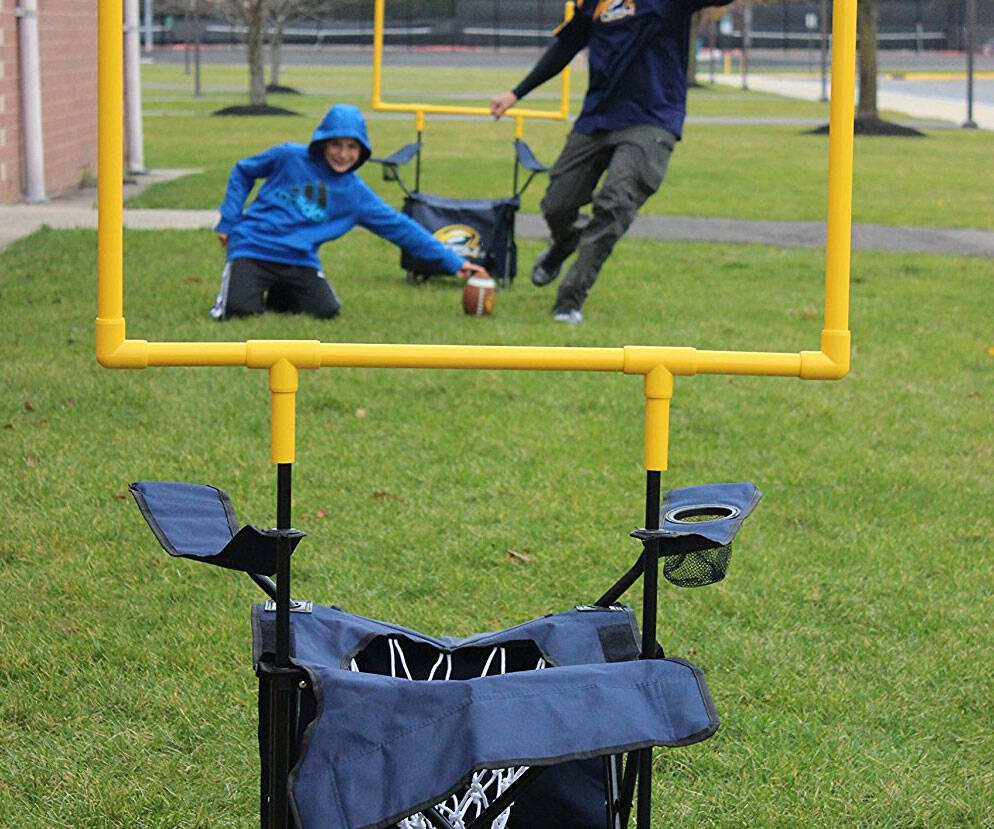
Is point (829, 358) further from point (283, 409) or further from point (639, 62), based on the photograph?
point (639, 62)

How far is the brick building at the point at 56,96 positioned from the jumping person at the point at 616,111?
573 cm

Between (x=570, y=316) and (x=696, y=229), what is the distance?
4.55 meters

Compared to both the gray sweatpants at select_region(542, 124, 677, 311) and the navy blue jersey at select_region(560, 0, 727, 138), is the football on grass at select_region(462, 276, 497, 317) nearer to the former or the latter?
the gray sweatpants at select_region(542, 124, 677, 311)

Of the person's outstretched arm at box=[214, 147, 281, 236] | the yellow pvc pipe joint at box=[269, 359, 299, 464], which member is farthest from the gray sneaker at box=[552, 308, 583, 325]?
the yellow pvc pipe joint at box=[269, 359, 299, 464]

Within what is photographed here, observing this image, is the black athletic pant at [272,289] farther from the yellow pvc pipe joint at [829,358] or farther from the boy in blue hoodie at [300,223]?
the yellow pvc pipe joint at [829,358]

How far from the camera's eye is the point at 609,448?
5.89 metres

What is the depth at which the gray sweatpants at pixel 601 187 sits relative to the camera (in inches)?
313

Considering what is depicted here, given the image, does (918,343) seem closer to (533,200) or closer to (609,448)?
(609,448)

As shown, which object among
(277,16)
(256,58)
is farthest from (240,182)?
(277,16)

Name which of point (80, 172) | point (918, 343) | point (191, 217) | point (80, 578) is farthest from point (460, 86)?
point (80, 578)

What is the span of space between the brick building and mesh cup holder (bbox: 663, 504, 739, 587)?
10.8m

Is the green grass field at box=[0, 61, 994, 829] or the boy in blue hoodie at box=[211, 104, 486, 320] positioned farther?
the boy in blue hoodie at box=[211, 104, 486, 320]

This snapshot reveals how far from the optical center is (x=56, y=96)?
14.0 m

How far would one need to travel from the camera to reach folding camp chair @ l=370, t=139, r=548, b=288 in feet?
31.6
